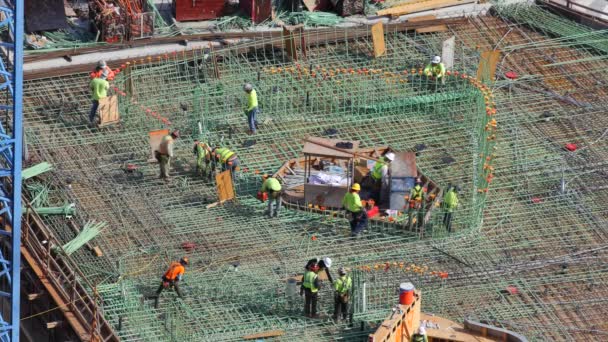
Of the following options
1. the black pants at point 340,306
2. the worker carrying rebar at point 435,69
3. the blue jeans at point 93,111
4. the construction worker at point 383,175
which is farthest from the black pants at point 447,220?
the blue jeans at point 93,111

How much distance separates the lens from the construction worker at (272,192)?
213 ft

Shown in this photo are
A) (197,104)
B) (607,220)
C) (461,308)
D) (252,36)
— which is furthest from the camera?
(252,36)

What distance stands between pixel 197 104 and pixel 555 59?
1377cm

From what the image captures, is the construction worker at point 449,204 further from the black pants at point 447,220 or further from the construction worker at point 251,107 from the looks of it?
the construction worker at point 251,107

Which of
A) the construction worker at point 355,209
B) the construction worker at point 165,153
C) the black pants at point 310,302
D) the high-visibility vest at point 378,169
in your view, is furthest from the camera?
the construction worker at point 165,153

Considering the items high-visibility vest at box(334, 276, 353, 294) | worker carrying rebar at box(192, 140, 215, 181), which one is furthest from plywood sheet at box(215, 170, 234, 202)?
high-visibility vest at box(334, 276, 353, 294)

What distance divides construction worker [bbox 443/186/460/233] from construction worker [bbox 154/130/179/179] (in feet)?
30.2

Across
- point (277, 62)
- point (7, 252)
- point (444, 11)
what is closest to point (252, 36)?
point (277, 62)

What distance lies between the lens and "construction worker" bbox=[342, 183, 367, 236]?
63469mm

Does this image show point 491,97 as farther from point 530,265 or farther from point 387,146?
point 530,265

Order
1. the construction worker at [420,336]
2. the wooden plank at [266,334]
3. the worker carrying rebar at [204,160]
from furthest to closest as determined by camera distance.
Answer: the worker carrying rebar at [204,160] → the wooden plank at [266,334] → the construction worker at [420,336]

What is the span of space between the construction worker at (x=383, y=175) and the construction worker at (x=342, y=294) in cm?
629

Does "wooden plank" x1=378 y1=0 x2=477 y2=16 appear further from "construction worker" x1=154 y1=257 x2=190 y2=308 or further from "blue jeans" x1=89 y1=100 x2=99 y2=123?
"construction worker" x1=154 y1=257 x2=190 y2=308

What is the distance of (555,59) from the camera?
75.6m
